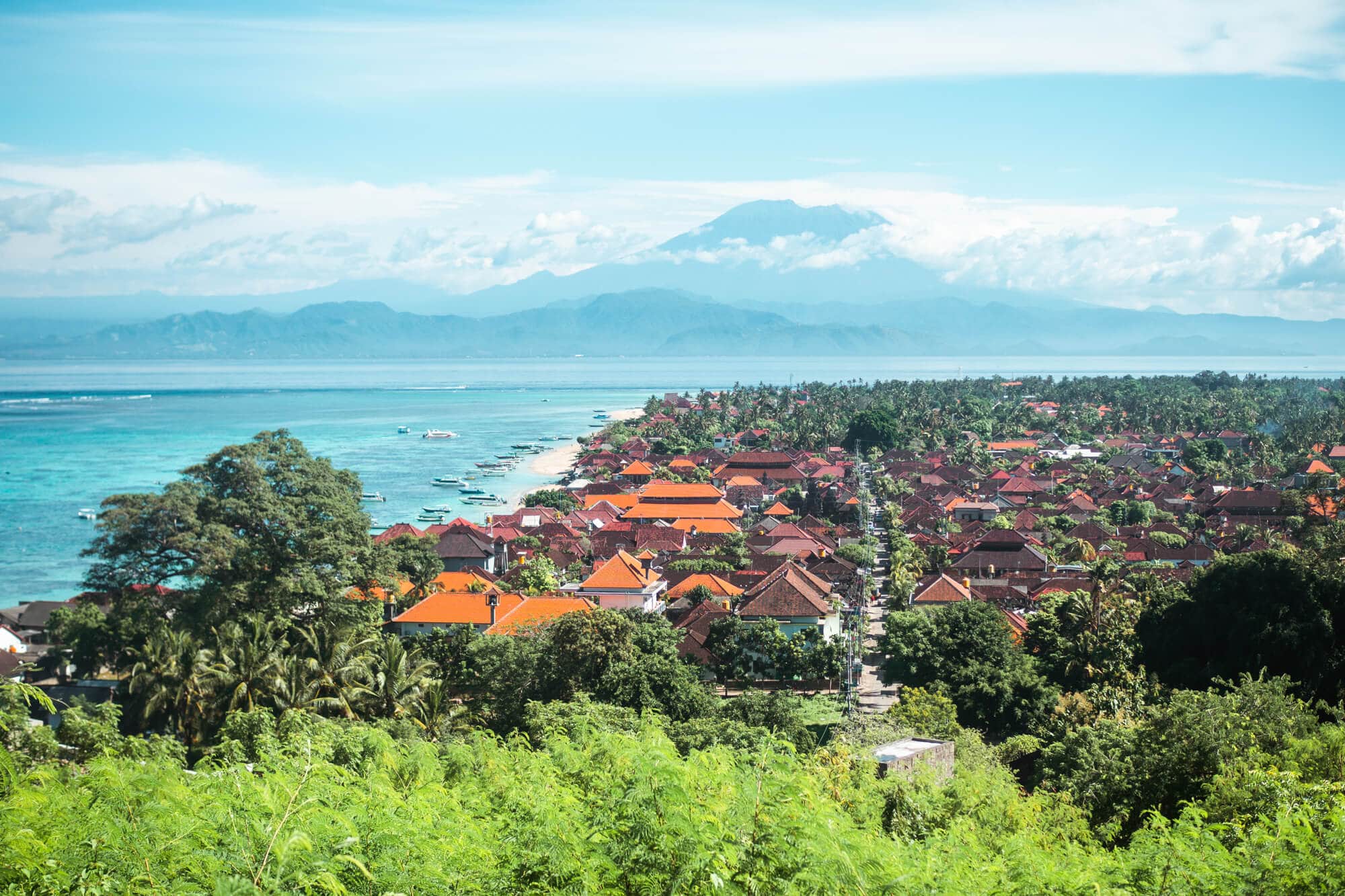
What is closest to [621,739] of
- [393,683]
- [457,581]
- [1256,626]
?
[393,683]

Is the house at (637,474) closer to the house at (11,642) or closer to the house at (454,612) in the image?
the house at (454,612)

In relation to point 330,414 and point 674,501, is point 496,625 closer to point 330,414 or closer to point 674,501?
point 674,501

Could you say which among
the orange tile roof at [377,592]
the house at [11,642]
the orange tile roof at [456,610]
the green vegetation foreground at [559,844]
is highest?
the green vegetation foreground at [559,844]

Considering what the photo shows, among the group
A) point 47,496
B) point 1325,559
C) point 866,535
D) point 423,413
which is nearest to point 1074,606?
point 1325,559

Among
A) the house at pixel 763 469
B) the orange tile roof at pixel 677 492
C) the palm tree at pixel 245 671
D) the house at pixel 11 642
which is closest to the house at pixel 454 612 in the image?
the palm tree at pixel 245 671

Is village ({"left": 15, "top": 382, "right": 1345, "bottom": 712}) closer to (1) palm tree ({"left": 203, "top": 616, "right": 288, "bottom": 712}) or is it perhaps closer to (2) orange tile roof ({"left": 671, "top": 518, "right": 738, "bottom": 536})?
(2) orange tile roof ({"left": 671, "top": 518, "right": 738, "bottom": 536})

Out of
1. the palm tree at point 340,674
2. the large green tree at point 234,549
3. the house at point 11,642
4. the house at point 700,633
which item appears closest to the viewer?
the palm tree at point 340,674

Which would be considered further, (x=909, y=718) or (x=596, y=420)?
(x=596, y=420)

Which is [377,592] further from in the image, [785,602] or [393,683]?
[785,602]
